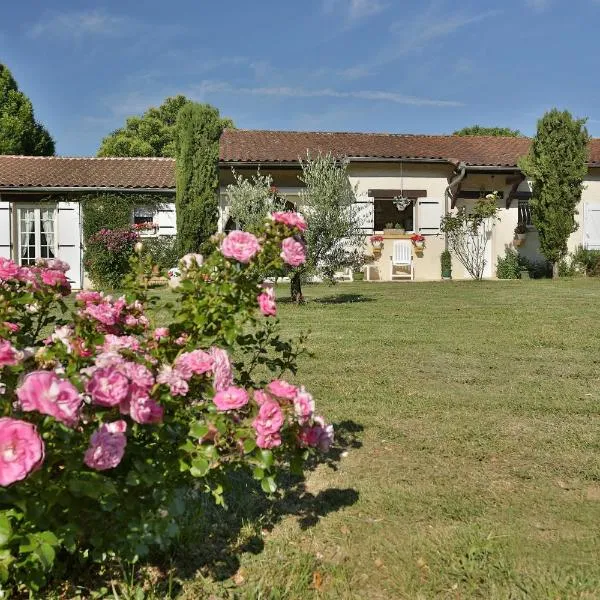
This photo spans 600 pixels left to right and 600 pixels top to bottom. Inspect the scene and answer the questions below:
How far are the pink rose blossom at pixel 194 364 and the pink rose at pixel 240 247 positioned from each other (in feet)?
1.17

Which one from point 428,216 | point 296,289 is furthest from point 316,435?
Answer: point 428,216

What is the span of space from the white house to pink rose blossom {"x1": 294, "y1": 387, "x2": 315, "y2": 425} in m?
14.6

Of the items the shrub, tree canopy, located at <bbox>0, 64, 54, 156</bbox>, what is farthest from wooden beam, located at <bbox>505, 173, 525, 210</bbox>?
tree canopy, located at <bbox>0, 64, 54, 156</bbox>

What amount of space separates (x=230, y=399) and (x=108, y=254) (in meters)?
15.1

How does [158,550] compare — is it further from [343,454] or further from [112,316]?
[343,454]

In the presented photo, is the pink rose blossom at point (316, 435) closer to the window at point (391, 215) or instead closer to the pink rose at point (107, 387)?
the pink rose at point (107, 387)

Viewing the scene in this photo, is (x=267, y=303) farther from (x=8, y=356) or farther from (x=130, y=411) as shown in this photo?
(x=8, y=356)

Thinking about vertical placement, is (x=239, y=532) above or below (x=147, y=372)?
below

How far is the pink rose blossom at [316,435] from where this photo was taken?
6.21 feet

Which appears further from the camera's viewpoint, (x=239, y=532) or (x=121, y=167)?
(x=121, y=167)

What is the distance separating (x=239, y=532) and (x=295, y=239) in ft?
4.00

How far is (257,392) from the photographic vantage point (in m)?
1.84

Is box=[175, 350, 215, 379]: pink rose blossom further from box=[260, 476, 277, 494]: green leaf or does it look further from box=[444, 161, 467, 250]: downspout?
box=[444, 161, 467, 250]: downspout

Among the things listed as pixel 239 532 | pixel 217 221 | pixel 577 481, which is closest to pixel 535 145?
pixel 217 221
